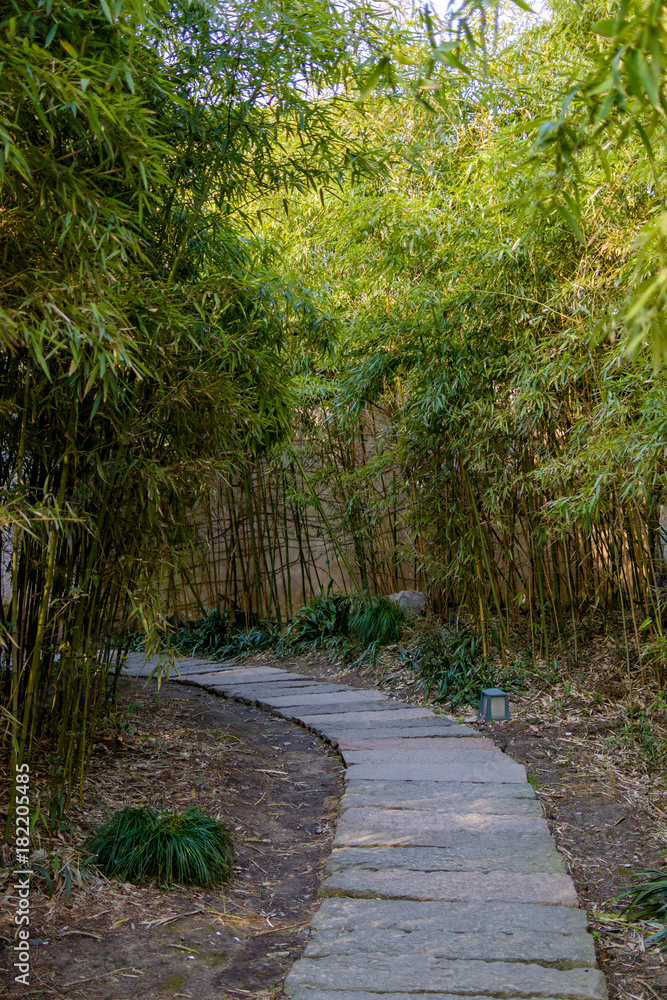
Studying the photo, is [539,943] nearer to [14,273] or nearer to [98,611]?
[98,611]

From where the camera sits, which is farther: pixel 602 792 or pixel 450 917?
pixel 602 792

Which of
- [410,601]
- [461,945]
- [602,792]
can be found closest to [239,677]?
[410,601]

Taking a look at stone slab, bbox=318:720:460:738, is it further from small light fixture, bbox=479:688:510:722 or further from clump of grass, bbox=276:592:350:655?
clump of grass, bbox=276:592:350:655

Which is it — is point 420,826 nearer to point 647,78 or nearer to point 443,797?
point 443,797

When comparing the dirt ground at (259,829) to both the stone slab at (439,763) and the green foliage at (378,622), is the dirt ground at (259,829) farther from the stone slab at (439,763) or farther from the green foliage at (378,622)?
the green foliage at (378,622)

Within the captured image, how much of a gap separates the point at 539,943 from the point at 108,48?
2.43m

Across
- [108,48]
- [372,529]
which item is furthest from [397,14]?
[372,529]

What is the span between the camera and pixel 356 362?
4.88 metres

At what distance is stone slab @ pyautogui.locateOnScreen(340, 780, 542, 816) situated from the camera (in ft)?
8.98

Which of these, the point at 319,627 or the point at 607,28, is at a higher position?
the point at 607,28

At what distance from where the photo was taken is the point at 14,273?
1973 mm

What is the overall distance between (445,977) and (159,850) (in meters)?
0.94

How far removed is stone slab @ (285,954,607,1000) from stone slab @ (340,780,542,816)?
952 millimetres

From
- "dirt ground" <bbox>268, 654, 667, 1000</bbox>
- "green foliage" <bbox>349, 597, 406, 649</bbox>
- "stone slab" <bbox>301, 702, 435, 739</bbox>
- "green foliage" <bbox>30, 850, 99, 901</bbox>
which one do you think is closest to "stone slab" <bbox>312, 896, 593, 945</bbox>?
"dirt ground" <bbox>268, 654, 667, 1000</bbox>
